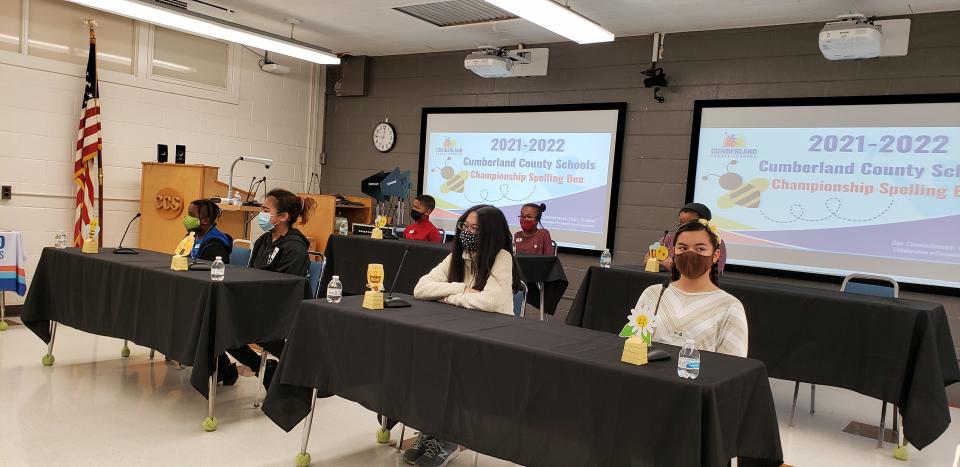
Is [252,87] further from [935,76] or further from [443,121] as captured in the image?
[935,76]

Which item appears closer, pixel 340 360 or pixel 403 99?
pixel 340 360

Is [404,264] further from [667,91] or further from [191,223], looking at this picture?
[667,91]

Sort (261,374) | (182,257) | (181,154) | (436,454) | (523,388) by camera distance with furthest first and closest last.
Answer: (181,154), (261,374), (182,257), (436,454), (523,388)

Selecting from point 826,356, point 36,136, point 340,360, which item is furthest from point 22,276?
point 826,356

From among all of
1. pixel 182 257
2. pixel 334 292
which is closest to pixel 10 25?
pixel 182 257

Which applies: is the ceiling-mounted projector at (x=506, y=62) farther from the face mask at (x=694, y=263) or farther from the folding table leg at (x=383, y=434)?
the face mask at (x=694, y=263)

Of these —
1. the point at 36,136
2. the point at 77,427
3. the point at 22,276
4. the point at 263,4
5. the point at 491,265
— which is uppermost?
the point at 263,4

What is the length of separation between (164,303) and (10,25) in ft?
12.3

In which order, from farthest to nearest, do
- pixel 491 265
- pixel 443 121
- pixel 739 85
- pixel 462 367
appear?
pixel 443 121 < pixel 739 85 < pixel 491 265 < pixel 462 367

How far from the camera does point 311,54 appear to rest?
6.64m

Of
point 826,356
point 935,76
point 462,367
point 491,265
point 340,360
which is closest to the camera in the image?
point 462,367

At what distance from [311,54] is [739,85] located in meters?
3.83

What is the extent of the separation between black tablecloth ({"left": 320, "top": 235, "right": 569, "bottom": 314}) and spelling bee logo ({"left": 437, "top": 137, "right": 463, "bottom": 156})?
1.94 m

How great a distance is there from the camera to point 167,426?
11.0 ft
